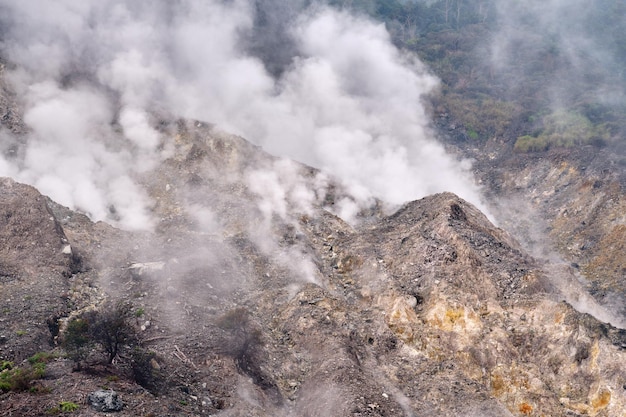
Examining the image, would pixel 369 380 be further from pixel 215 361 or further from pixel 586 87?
pixel 586 87

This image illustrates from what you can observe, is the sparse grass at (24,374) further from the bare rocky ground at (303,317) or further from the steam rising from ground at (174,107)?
the steam rising from ground at (174,107)

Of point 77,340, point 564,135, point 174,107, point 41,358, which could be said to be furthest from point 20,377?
point 564,135

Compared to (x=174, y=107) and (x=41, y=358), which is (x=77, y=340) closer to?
(x=41, y=358)

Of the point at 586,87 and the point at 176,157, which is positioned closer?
Result: the point at 176,157

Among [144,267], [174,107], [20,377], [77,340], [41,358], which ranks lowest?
[20,377]

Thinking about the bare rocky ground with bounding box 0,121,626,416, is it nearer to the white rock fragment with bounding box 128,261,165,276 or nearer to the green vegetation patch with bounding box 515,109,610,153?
the white rock fragment with bounding box 128,261,165,276

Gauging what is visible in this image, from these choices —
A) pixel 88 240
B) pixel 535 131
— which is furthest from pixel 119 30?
pixel 535 131

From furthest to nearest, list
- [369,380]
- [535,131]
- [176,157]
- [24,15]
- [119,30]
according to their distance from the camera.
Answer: [535,131] → [119,30] → [24,15] → [176,157] → [369,380]

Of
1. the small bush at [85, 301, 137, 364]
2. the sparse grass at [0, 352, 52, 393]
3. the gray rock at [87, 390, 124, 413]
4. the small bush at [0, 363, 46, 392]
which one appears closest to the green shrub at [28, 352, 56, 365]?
the sparse grass at [0, 352, 52, 393]
